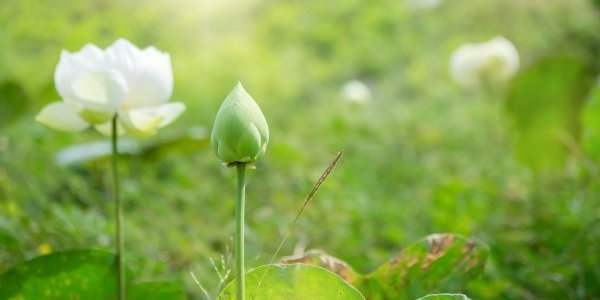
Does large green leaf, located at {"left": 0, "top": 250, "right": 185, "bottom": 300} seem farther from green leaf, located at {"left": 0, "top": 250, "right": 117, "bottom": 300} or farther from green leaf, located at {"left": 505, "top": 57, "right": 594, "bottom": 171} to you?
green leaf, located at {"left": 505, "top": 57, "right": 594, "bottom": 171}

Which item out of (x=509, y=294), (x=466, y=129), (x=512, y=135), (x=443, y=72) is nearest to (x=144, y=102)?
(x=509, y=294)

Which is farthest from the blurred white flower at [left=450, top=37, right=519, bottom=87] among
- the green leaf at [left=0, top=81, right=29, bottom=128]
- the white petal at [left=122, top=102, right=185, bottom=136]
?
the white petal at [left=122, top=102, right=185, bottom=136]

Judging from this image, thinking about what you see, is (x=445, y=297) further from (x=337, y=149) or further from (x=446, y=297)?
(x=337, y=149)

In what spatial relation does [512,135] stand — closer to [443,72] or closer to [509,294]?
[509,294]

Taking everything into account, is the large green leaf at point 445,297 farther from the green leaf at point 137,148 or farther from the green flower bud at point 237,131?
the green leaf at point 137,148

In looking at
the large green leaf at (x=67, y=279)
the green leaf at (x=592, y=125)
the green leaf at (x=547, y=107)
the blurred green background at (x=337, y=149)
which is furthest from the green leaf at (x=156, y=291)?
the green leaf at (x=547, y=107)

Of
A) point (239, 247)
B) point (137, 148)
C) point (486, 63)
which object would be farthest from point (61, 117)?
point (486, 63)
